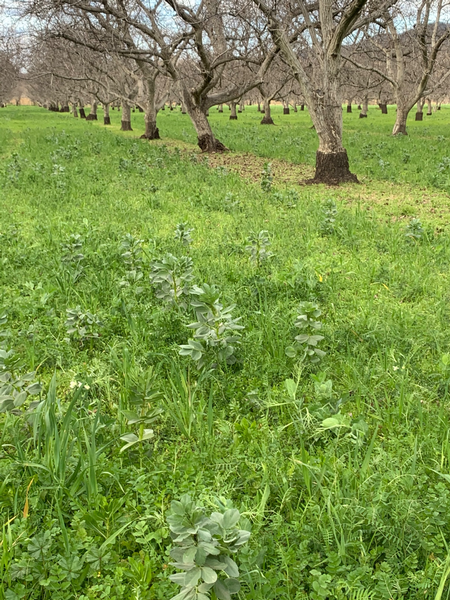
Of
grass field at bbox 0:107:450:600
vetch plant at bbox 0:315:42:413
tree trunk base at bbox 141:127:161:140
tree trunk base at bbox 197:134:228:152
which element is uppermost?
tree trunk base at bbox 141:127:161:140

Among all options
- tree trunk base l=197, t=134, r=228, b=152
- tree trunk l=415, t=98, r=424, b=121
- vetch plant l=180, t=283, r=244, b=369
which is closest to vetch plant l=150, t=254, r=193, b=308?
vetch plant l=180, t=283, r=244, b=369

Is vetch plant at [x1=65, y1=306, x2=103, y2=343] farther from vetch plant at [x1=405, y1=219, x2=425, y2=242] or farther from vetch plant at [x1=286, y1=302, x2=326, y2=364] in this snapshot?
vetch plant at [x1=405, y1=219, x2=425, y2=242]

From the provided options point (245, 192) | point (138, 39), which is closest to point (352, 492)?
point (245, 192)

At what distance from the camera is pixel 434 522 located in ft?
6.02

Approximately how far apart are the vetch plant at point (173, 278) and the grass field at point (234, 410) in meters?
0.02

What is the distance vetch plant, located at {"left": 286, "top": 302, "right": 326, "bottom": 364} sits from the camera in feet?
10.0

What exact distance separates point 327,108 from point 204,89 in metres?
7.30

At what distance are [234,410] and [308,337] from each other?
736mm

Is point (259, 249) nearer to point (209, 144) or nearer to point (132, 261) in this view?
point (132, 261)

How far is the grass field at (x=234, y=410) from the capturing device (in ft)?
5.86

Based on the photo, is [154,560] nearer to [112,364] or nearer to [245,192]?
[112,364]

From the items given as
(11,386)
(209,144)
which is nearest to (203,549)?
(11,386)

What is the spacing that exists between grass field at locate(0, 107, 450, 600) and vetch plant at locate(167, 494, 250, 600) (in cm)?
4

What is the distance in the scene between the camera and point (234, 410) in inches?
110
